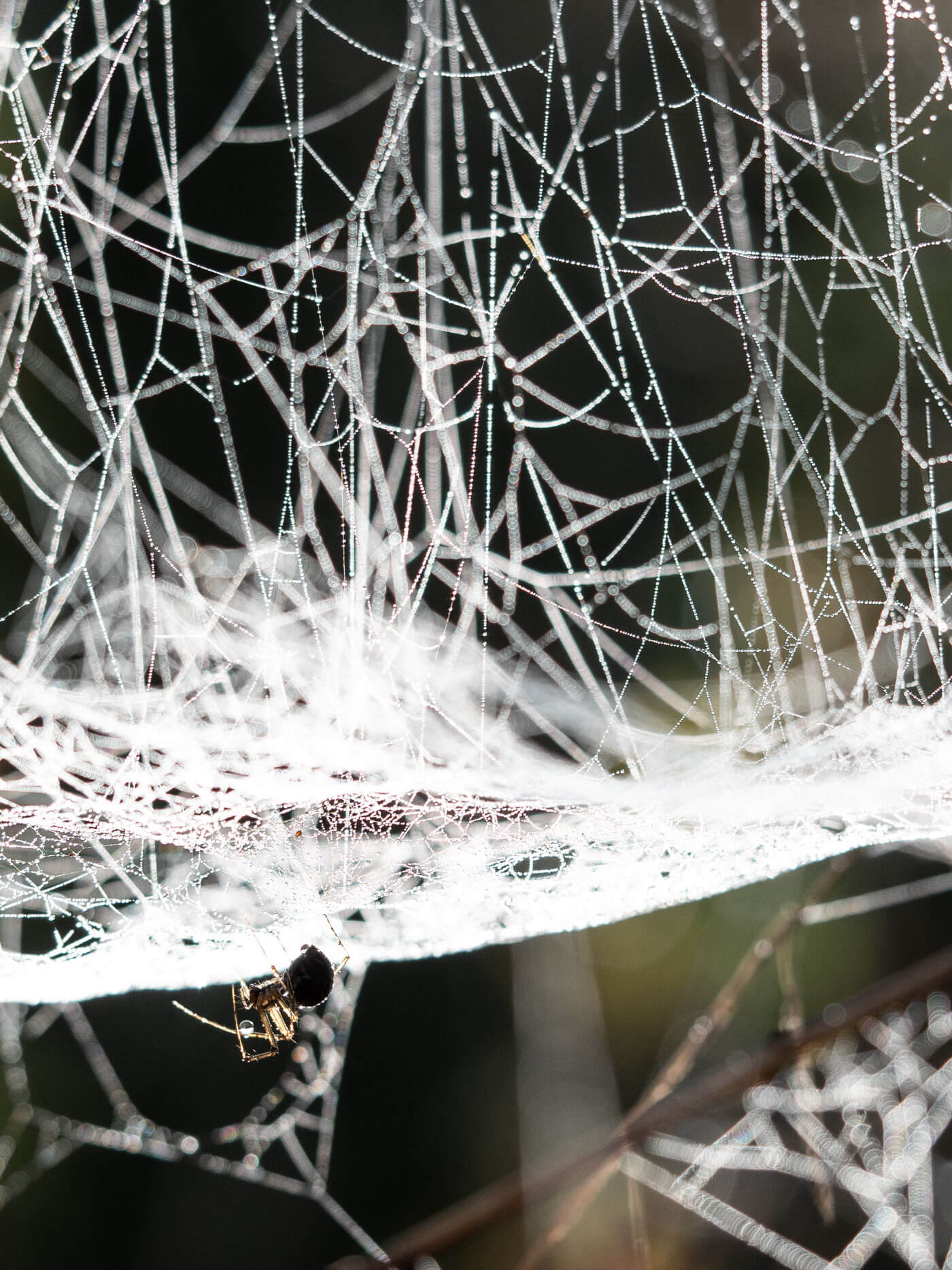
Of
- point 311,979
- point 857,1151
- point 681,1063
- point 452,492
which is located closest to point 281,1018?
point 311,979

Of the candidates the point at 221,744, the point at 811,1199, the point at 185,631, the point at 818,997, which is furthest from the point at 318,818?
the point at 811,1199

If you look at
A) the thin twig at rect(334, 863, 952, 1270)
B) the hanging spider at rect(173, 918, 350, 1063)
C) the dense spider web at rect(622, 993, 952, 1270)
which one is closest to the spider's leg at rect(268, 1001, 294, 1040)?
the hanging spider at rect(173, 918, 350, 1063)

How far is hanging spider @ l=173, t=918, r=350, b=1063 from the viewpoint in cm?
55

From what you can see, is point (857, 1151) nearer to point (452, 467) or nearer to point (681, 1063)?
point (681, 1063)

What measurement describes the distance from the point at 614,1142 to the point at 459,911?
0.32 m

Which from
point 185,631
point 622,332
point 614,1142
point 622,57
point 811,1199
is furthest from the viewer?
point 811,1199

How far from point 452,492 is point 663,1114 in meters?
0.47

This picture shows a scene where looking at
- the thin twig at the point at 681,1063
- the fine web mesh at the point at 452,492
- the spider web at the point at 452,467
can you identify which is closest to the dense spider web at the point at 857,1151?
the fine web mesh at the point at 452,492

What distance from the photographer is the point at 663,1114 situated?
0.44 metres

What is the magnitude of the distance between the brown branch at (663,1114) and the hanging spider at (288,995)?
0.44ft

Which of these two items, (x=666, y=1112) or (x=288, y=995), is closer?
(x=666, y=1112)

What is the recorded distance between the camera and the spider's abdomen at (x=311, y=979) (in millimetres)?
551

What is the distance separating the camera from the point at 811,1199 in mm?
1337

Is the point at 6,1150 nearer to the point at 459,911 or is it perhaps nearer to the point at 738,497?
the point at 459,911
